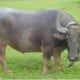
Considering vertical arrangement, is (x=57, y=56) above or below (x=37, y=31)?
below

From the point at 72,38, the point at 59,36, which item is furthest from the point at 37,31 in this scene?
the point at 72,38

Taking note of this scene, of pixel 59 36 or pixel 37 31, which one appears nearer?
pixel 59 36

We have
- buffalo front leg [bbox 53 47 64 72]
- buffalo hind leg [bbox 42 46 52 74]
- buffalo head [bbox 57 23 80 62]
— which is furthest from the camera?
buffalo front leg [bbox 53 47 64 72]

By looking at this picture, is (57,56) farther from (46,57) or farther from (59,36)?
(59,36)

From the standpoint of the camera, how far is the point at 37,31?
8.59 meters

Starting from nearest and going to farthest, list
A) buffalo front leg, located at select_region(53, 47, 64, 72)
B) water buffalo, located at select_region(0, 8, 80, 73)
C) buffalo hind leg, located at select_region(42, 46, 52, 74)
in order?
water buffalo, located at select_region(0, 8, 80, 73) → buffalo hind leg, located at select_region(42, 46, 52, 74) → buffalo front leg, located at select_region(53, 47, 64, 72)

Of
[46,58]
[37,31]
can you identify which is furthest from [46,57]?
[37,31]

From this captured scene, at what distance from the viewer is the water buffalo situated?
8406 mm

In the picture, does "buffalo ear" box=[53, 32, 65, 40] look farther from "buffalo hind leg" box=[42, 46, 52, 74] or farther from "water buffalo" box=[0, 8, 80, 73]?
"buffalo hind leg" box=[42, 46, 52, 74]

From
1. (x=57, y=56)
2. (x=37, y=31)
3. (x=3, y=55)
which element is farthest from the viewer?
(x=3, y=55)

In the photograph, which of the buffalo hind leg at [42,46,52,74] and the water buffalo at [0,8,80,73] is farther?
the buffalo hind leg at [42,46,52,74]

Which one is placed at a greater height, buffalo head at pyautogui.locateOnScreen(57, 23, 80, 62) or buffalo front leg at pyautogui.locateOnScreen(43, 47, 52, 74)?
buffalo head at pyautogui.locateOnScreen(57, 23, 80, 62)

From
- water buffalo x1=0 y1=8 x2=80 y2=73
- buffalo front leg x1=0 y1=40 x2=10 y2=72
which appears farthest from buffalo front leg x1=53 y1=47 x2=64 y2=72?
buffalo front leg x1=0 y1=40 x2=10 y2=72

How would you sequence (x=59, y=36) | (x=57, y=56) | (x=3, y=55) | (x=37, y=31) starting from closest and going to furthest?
(x=59, y=36) → (x=37, y=31) → (x=57, y=56) → (x=3, y=55)
